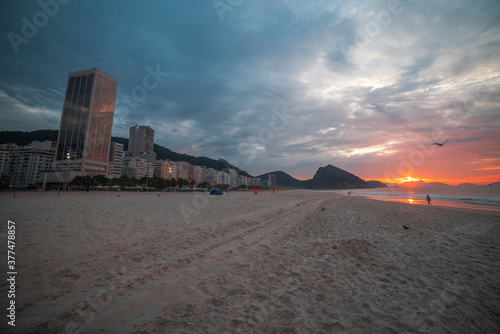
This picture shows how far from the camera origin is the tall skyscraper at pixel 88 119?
113188mm

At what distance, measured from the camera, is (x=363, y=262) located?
5.34 metres

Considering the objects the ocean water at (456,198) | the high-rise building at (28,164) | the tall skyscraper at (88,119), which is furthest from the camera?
the tall skyscraper at (88,119)

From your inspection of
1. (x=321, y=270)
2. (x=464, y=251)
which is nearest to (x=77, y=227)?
(x=321, y=270)

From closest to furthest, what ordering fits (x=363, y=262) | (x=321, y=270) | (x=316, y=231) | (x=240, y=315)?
(x=240, y=315) < (x=321, y=270) < (x=363, y=262) < (x=316, y=231)

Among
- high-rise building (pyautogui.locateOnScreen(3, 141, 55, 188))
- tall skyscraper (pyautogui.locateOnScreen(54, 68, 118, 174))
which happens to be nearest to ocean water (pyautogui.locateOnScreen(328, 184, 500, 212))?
tall skyscraper (pyautogui.locateOnScreen(54, 68, 118, 174))

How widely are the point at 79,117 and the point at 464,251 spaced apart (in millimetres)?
168408

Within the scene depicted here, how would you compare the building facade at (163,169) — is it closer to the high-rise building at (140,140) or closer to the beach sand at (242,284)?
the high-rise building at (140,140)

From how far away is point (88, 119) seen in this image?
122m

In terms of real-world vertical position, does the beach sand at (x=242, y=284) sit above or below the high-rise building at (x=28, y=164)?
below

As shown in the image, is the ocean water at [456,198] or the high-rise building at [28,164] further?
the high-rise building at [28,164]

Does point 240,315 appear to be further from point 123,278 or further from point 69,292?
point 69,292

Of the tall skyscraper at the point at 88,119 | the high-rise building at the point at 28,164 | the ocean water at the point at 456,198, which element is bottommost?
the ocean water at the point at 456,198

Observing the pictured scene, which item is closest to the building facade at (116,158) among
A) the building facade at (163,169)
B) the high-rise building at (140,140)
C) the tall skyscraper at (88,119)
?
the tall skyscraper at (88,119)

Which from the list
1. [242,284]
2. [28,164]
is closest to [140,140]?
[28,164]
